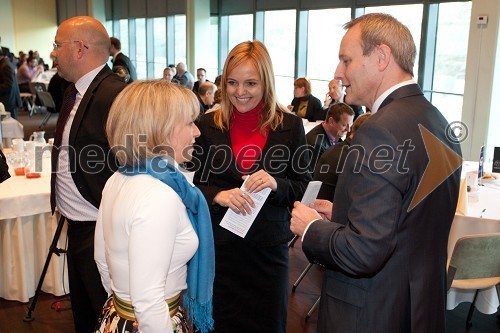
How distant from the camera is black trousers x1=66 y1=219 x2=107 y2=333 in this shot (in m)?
2.34

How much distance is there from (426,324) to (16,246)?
296 cm

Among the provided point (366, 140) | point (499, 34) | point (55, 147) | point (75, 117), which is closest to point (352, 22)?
point (366, 140)

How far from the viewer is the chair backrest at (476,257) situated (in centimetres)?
292

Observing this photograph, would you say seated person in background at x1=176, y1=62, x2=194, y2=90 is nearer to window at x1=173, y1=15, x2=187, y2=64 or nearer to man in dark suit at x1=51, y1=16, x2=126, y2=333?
window at x1=173, y1=15, x2=187, y2=64

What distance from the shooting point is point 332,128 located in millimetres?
4914

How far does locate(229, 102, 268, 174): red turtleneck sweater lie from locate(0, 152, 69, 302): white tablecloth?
179 centimetres

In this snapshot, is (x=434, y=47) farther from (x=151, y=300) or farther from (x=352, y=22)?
(x=151, y=300)

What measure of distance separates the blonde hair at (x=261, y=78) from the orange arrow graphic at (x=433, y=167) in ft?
3.01

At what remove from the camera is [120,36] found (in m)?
18.3

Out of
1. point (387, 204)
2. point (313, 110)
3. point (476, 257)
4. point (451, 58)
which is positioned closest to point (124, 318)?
point (387, 204)

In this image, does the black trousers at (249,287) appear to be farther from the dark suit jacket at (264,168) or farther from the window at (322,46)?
the window at (322,46)

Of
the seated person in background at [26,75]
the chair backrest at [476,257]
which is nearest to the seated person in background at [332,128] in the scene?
the chair backrest at [476,257]

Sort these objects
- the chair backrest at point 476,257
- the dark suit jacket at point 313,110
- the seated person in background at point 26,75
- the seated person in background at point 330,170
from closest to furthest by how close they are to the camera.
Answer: the chair backrest at point 476,257
the seated person in background at point 330,170
the dark suit jacket at point 313,110
the seated person in background at point 26,75

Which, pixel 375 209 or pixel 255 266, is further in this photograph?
pixel 255 266
